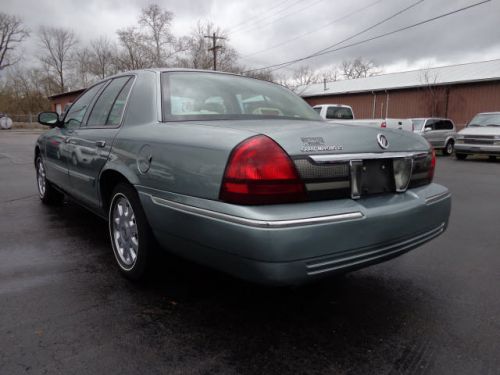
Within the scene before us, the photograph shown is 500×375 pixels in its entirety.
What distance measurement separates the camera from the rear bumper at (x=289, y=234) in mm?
1910

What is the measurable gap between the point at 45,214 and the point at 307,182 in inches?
160

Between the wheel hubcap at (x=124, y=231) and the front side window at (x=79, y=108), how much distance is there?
56.7 inches

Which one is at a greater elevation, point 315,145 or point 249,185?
point 315,145

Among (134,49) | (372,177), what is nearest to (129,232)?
(372,177)

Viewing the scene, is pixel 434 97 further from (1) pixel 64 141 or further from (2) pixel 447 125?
(1) pixel 64 141

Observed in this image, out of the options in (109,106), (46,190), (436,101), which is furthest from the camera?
(436,101)

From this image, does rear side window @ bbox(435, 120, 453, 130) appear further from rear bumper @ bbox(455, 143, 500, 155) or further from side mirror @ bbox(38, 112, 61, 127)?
side mirror @ bbox(38, 112, 61, 127)

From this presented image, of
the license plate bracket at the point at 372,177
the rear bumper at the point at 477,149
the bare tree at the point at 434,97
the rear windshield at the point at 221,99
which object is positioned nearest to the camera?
the license plate bracket at the point at 372,177

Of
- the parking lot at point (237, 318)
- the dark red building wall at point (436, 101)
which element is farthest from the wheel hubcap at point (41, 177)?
the dark red building wall at point (436, 101)

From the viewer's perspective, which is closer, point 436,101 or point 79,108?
point 79,108

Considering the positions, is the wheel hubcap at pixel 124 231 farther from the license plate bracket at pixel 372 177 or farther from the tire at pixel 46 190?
the tire at pixel 46 190

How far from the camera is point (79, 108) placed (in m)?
4.24

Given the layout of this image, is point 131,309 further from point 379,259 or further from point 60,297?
point 379,259

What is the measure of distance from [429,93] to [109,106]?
26112 mm
